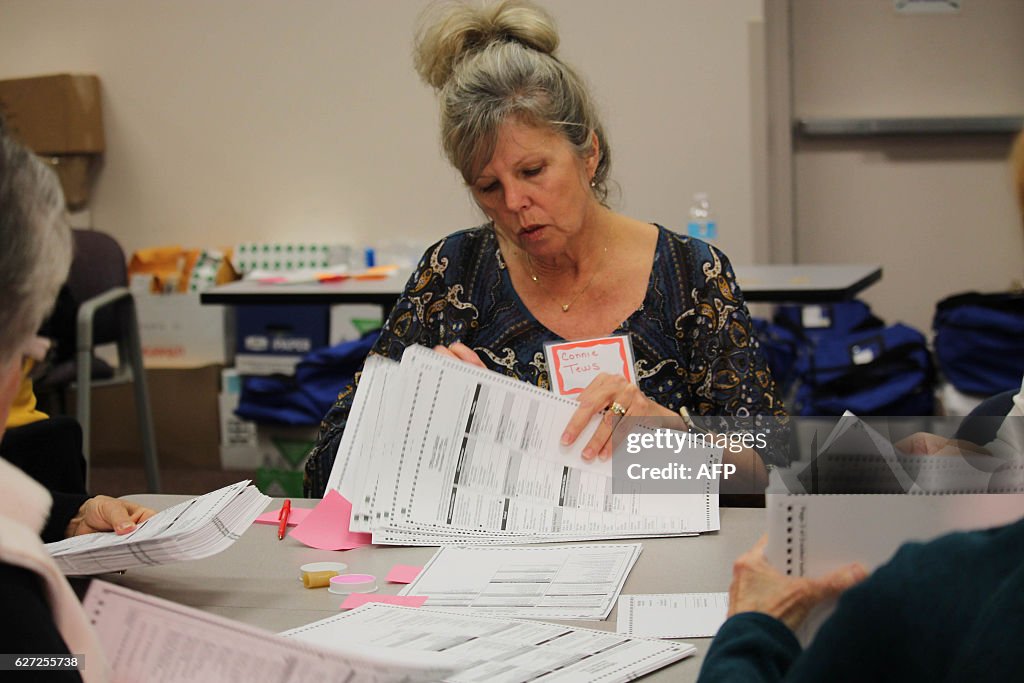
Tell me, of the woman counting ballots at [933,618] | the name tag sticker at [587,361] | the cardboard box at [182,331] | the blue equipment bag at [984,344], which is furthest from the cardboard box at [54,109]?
the woman counting ballots at [933,618]

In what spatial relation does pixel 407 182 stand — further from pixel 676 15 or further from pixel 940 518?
pixel 940 518

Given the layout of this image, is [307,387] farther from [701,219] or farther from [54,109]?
[54,109]

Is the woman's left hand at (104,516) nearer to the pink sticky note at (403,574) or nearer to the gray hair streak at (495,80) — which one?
the pink sticky note at (403,574)

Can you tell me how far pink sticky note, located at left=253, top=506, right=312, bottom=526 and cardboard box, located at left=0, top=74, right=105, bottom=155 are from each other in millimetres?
4458

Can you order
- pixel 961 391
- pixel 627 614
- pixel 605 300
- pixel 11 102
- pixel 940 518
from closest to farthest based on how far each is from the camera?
pixel 940 518, pixel 627 614, pixel 605 300, pixel 961 391, pixel 11 102

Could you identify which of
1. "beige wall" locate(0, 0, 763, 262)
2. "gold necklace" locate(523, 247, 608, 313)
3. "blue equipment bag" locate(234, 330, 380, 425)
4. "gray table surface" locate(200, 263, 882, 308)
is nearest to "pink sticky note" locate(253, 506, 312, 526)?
"gold necklace" locate(523, 247, 608, 313)

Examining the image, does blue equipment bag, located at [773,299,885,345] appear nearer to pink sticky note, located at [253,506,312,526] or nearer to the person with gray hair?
pink sticky note, located at [253,506,312,526]

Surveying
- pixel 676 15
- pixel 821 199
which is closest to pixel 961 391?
pixel 821 199

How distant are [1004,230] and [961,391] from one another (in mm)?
1882

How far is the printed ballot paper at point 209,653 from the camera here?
82 centimetres

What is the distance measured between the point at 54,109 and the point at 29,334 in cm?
525

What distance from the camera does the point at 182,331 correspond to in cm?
525

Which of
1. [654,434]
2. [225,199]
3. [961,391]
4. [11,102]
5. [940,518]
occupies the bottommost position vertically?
[961,391]

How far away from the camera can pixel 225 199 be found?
5.67m
